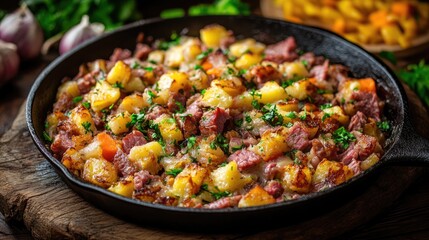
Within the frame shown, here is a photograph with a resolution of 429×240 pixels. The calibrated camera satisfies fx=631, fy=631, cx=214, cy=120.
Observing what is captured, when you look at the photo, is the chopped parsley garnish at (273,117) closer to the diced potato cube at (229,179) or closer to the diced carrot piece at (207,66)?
the diced potato cube at (229,179)

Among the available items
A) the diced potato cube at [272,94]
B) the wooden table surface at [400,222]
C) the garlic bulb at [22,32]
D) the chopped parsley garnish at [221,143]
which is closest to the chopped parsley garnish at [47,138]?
the wooden table surface at [400,222]

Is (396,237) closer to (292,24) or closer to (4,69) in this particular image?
(292,24)

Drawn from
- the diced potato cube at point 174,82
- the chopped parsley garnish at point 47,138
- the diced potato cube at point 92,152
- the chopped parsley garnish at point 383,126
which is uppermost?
the diced potato cube at point 174,82

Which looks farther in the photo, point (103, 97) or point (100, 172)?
point (103, 97)

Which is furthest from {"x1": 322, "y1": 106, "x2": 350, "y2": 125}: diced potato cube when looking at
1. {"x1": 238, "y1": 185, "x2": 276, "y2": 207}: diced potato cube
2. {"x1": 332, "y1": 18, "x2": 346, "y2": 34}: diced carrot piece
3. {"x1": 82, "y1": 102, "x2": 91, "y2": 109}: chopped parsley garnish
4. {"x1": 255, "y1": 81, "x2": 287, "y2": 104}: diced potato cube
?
{"x1": 332, "y1": 18, "x2": 346, "y2": 34}: diced carrot piece

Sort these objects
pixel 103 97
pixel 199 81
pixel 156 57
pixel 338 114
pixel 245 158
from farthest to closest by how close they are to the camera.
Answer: pixel 156 57 → pixel 199 81 → pixel 103 97 → pixel 338 114 → pixel 245 158

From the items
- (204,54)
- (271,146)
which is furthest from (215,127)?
(204,54)

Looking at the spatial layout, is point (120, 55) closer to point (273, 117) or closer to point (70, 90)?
point (70, 90)
